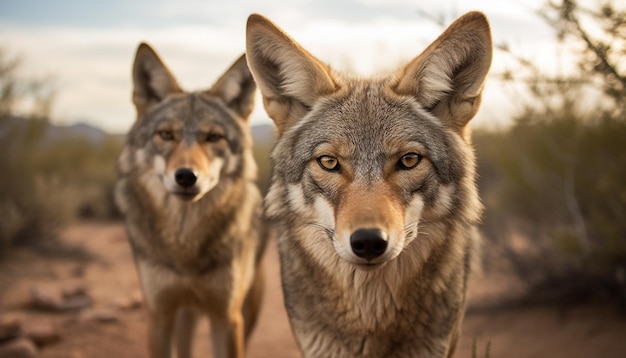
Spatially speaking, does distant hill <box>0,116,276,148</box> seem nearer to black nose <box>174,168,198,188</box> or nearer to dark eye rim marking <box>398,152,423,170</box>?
black nose <box>174,168,198,188</box>

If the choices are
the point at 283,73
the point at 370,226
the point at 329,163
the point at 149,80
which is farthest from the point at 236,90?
the point at 370,226

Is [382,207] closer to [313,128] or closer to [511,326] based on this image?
[313,128]

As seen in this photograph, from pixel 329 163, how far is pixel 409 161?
38cm

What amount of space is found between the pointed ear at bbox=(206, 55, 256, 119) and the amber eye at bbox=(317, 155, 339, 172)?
2291 mm

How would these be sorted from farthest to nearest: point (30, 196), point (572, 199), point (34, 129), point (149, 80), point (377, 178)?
1. point (34, 129)
2. point (30, 196)
3. point (572, 199)
4. point (149, 80)
5. point (377, 178)

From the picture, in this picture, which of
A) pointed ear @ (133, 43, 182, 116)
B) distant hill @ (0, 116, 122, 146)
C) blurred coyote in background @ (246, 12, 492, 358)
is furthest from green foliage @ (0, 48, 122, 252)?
blurred coyote in background @ (246, 12, 492, 358)

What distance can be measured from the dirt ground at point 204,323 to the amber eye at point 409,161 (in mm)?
2120

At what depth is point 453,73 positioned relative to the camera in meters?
2.75

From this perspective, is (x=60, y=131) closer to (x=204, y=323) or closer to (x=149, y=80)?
(x=204, y=323)

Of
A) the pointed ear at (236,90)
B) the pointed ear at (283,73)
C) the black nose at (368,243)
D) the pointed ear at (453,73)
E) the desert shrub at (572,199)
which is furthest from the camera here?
the desert shrub at (572,199)

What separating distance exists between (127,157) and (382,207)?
9.87 feet

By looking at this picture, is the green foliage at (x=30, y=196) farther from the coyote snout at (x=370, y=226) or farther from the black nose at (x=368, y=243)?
the black nose at (x=368, y=243)

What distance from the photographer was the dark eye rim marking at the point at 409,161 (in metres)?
2.51

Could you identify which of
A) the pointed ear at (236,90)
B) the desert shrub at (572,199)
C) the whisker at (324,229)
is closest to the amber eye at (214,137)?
the pointed ear at (236,90)
